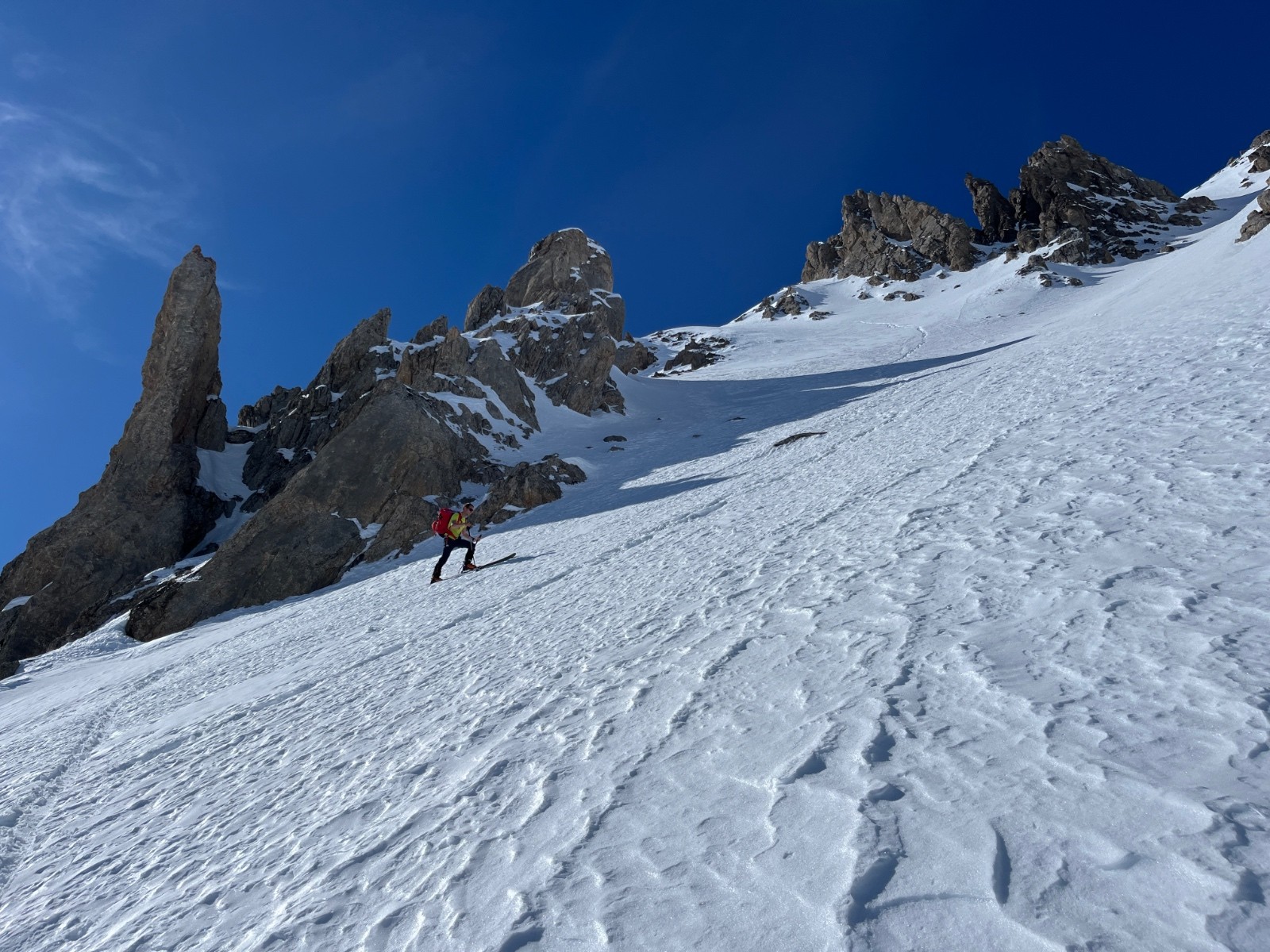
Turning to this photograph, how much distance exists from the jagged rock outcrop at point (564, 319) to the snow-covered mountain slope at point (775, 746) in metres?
34.1

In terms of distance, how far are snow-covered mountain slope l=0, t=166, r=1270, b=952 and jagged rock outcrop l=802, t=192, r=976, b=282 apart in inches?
3826

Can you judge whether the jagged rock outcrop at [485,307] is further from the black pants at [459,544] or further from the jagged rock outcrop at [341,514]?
the black pants at [459,544]

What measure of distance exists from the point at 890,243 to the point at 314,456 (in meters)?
100

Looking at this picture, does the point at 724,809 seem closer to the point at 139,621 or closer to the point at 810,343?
the point at 139,621

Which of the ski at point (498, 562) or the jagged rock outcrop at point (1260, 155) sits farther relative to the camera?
the jagged rock outcrop at point (1260, 155)

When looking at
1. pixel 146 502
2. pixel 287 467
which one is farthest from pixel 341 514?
pixel 146 502

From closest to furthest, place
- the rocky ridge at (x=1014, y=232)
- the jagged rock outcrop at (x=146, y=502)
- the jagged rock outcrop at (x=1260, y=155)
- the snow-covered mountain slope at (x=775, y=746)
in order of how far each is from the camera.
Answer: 1. the snow-covered mountain slope at (x=775, y=746)
2. the jagged rock outcrop at (x=146, y=502)
3. the rocky ridge at (x=1014, y=232)
4. the jagged rock outcrop at (x=1260, y=155)

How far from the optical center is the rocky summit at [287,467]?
2584cm

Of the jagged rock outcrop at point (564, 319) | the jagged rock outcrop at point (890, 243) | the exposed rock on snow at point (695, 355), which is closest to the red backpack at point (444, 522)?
the jagged rock outcrop at point (564, 319)

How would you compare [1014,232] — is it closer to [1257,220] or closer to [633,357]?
[633,357]

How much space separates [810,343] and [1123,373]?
59679 mm

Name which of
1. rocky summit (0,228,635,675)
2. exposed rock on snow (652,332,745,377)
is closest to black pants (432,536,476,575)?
rocky summit (0,228,635,675)

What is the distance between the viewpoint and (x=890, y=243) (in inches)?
4387

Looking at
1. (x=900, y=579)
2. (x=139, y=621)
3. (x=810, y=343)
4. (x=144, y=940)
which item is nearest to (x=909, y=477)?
(x=900, y=579)
